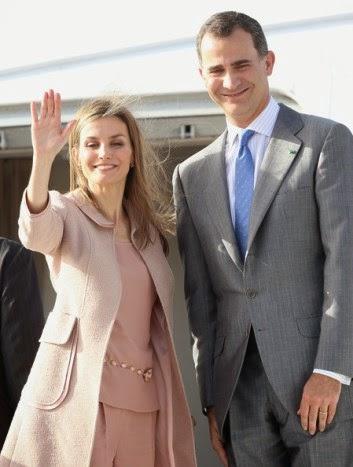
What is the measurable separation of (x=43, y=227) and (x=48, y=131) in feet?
0.88

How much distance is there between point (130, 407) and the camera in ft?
9.77

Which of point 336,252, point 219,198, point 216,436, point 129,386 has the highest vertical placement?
point 219,198

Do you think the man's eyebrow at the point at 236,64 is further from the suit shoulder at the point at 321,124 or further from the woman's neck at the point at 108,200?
the woman's neck at the point at 108,200

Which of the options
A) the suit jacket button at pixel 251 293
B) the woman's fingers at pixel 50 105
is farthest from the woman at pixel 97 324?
the suit jacket button at pixel 251 293

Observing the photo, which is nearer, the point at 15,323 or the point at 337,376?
the point at 337,376

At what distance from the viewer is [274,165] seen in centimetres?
305

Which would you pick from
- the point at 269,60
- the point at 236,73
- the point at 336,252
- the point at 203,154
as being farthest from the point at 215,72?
the point at 336,252

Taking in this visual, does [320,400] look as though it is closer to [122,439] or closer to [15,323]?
[122,439]

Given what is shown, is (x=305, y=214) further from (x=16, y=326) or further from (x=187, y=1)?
(x=187, y=1)

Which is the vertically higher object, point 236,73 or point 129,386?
point 236,73

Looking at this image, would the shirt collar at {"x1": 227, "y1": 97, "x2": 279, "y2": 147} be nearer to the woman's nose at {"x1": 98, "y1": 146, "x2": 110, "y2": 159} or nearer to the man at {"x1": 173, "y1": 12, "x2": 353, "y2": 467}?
the man at {"x1": 173, "y1": 12, "x2": 353, "y2": 467}

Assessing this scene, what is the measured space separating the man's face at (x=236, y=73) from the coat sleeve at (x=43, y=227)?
58 centimetres

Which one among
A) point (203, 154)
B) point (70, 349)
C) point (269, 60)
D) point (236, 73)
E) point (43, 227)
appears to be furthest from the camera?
point (203, 154)

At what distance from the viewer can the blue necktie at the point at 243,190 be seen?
121 inches
